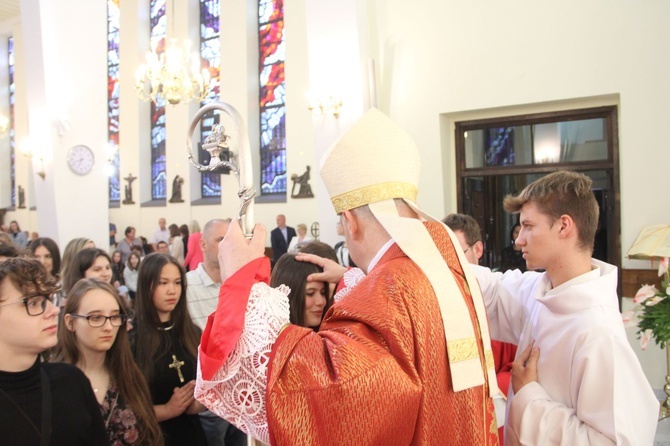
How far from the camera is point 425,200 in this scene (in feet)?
23.7

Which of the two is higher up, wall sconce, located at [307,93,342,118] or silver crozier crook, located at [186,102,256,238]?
wall sconce, located at [307,93,342,118]

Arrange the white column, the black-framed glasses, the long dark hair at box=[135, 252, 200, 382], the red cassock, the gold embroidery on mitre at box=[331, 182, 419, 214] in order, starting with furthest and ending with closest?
the white column < the long dark hair at box=[135, 252, 200, 382] < the black-framed glasses < the gold embroidery on mitre at box=[331, 182, 419, 214] < the red cassock

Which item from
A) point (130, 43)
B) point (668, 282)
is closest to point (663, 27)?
point (668, 282)

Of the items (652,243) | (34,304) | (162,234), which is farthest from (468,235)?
(162,234)

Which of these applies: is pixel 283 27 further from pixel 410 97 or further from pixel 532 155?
pixel 532 155

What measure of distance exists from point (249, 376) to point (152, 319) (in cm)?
168

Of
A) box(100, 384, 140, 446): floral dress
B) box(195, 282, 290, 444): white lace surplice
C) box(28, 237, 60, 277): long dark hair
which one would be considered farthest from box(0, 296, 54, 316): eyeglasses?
box(28, 237, 60, 277): long dark hair

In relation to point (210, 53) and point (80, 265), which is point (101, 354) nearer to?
point (80, 265)

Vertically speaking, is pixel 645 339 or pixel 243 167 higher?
pixel 243 167

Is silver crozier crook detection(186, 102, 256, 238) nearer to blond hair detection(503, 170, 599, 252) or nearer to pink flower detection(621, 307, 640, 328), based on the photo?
blond hair detection(503, 170, 599, 252)

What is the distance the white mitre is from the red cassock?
0.03 m

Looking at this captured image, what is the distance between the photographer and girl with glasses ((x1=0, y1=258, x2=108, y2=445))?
168 cm

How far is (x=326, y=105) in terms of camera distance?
7676mm

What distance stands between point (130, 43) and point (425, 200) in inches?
400
